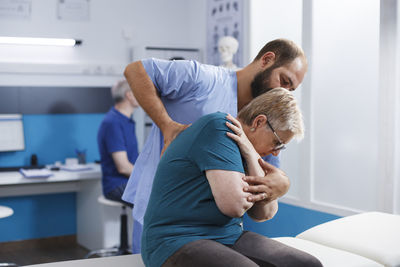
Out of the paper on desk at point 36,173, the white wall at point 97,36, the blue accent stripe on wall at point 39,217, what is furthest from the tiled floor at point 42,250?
the white wall at point 97,36

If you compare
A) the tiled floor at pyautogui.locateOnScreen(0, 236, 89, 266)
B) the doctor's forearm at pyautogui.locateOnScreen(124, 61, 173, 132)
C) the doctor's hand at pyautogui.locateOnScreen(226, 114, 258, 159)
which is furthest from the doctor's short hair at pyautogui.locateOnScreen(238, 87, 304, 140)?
the tiled floor at pyautogui.locateOnScreen(0, 236, 89, 266)

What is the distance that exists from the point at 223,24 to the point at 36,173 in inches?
86.1

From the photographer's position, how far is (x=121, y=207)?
4.17 meters

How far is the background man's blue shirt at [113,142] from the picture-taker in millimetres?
3641

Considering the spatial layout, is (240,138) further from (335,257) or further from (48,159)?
(48,159)

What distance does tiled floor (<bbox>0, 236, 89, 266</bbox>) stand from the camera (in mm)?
4188

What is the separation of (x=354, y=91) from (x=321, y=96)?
0.33 meters

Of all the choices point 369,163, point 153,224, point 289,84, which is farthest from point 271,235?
point 153,224

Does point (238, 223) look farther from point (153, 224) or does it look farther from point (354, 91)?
point (354, 91)

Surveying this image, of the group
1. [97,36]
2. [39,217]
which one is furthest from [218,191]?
[97,36]

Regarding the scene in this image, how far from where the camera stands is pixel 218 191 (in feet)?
4.49

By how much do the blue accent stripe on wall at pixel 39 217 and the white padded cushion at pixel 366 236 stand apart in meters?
3.19

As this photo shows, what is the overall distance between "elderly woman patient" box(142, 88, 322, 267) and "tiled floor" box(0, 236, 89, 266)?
2.94 meters

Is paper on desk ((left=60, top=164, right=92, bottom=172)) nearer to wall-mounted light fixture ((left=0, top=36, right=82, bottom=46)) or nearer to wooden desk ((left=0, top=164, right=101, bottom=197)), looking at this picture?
wooden desk ((left=0, top=164, right=101, bottom=197))
